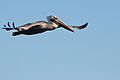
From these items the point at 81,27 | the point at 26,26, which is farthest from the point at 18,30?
the point at 81,27

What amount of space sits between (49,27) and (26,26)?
1.63 meters

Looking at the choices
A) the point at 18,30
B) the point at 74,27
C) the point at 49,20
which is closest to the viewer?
the point at 18,30

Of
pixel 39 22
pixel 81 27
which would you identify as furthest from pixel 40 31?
pixel 81 27

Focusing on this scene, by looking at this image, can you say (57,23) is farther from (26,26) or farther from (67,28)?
(26,26)

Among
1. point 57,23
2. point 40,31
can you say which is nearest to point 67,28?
point 57,23

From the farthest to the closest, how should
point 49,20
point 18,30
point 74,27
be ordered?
point 74,27 < point 49,20 < point 18,30

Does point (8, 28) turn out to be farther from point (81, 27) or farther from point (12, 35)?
point (81, 27)

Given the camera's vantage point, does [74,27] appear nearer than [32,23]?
No

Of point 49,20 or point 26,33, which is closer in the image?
point 26,33

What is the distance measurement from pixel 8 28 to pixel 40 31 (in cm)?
191

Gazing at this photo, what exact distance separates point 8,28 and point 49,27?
251 centimetres

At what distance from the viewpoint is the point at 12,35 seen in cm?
2445

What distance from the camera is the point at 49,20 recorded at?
25.8 m

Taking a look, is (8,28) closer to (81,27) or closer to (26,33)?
(26,33)
